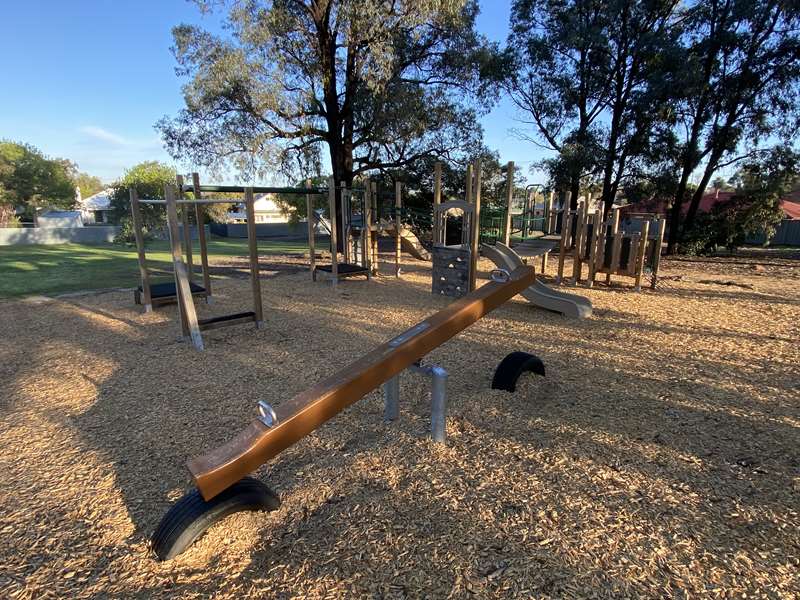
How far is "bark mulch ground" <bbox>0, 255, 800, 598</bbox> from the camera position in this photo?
196 cm

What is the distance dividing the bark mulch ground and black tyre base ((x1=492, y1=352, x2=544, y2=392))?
0.12 m

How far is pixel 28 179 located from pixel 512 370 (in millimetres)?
53348

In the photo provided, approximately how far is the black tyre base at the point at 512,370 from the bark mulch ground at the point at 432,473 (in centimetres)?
12

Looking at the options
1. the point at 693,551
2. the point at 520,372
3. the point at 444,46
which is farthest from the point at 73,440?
the point at 444,46

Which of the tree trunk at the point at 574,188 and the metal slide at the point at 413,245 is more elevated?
the tree trunk at the point at 574,188

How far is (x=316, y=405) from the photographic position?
2.23 m

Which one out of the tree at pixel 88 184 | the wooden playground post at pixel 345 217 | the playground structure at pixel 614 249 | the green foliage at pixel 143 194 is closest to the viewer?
the playground structure at pixel 614 249

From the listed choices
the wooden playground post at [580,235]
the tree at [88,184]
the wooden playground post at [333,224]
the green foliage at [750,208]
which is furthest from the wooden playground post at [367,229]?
the tree at [88,184]

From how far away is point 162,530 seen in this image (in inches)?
80.7

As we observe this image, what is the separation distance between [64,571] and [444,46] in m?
15.4

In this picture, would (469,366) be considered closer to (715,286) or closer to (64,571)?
(64,571)

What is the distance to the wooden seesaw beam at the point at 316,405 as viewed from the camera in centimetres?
191

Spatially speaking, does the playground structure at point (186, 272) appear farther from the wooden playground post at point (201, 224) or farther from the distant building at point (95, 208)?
the distant building at point (95, 208)

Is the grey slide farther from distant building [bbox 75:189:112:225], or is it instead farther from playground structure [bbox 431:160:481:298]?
distant building [bbox 75:189:112:225]
